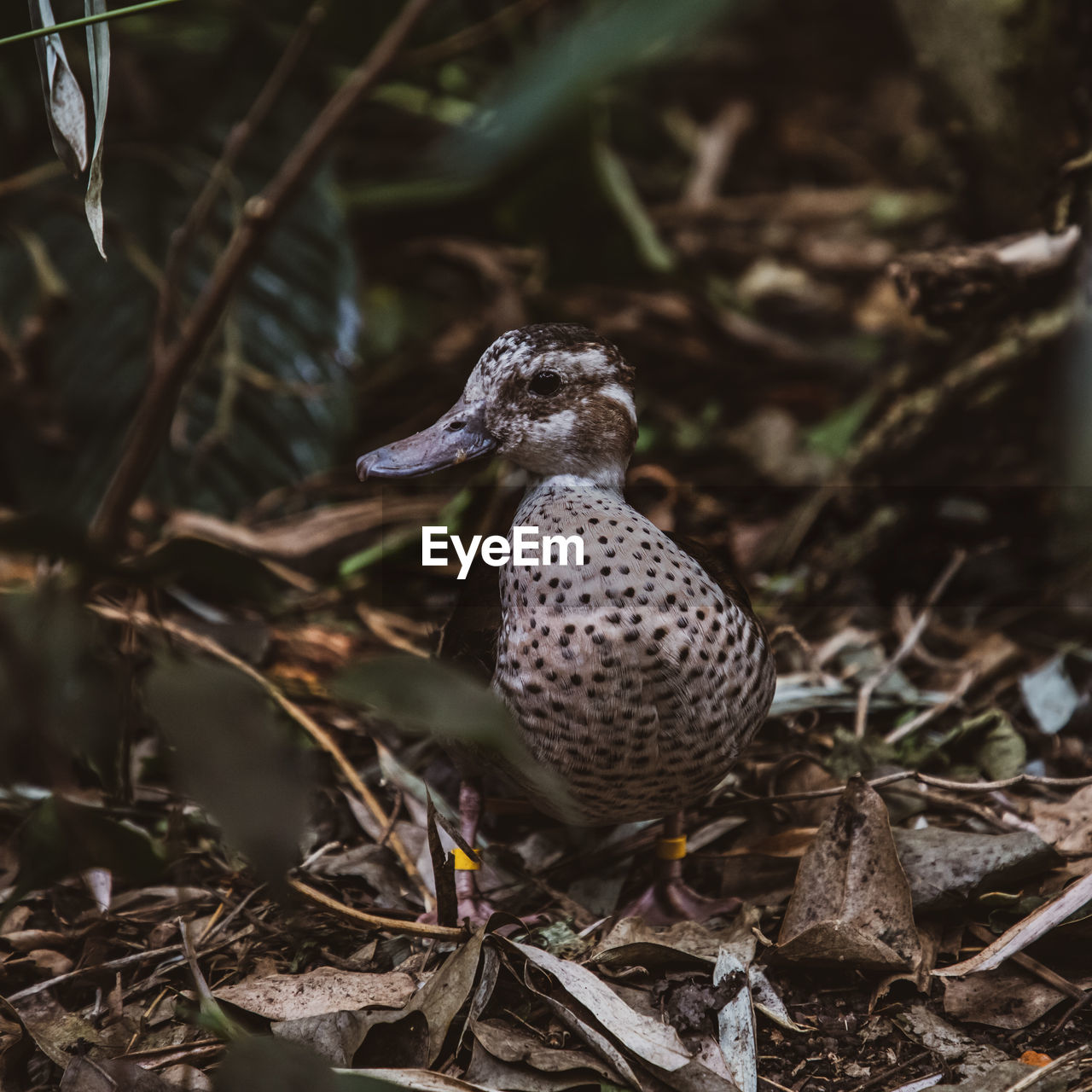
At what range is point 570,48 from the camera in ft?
2.46

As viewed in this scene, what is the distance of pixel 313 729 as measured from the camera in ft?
5.68

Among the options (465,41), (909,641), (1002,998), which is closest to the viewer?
(1002,998)

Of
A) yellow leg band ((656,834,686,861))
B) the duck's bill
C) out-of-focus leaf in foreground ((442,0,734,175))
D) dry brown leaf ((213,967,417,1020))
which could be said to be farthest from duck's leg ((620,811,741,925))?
out-of-focus leaf in foreground ((442,0,734,175))

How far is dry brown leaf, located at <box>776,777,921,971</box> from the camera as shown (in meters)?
1.30

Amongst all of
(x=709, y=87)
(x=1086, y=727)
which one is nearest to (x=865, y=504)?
(x=1086, y=727)

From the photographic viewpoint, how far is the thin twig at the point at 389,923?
1346mm

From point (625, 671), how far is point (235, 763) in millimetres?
621

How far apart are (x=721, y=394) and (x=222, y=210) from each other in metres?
1.28

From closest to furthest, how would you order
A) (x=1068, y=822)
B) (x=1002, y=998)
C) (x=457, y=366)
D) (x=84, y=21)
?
(x=84, y=21)
(x=1002, y=998)
(x=1068, y=822)
(x=457, y=366)

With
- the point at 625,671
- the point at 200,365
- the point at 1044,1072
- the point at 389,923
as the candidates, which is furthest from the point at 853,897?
the point at 200,365

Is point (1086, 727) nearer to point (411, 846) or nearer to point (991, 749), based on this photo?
point (991, 749)

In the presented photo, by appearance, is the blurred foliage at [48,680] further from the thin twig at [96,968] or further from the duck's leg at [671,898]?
the duck's leg at [671,898]

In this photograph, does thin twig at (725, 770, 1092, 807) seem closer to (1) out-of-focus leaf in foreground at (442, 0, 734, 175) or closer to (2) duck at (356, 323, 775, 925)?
(2) duck at (356, 323, 775, 925)

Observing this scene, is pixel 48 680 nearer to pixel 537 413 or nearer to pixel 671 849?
pixel 537 413
